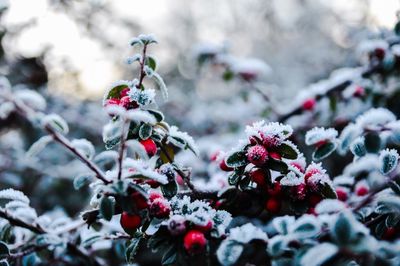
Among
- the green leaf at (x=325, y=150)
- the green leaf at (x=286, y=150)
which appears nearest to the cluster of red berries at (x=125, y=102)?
the green leaf at (x=286, y=150)

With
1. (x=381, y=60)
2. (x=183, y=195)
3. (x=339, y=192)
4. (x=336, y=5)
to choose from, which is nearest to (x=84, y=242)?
(x=183, y=195)

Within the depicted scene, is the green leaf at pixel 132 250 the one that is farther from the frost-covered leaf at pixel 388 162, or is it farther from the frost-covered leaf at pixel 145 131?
the frost-covered leaf at pixel 388 162

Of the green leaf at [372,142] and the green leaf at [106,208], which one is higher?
the green leaf at [372,142]

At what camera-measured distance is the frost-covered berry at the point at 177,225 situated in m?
Answer: 1.17

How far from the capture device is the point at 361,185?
1727mm

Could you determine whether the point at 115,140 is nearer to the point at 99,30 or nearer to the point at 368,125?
the point at 368,125

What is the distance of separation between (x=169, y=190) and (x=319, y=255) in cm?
60

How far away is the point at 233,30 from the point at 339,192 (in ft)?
26.1

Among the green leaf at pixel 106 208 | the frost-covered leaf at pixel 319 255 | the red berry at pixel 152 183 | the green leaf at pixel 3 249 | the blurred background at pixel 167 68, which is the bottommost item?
the frost-covered leaf at pixel 319 255

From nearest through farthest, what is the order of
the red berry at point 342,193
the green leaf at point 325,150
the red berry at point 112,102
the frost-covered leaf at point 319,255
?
the frost-covered leaf at point 319,255 → the red berry at point 112,102 → the green leaf at point 325,150 → the red berry at point 342,193

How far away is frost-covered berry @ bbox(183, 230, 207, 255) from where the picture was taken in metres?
1.12

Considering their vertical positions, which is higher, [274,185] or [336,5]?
[336,5]

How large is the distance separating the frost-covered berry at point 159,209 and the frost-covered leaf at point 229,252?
0.22 m

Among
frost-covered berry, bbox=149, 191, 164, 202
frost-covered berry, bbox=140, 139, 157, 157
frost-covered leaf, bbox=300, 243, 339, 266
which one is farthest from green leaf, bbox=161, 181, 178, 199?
frost-covered leaf, bbox=300, 243, 339, 266
